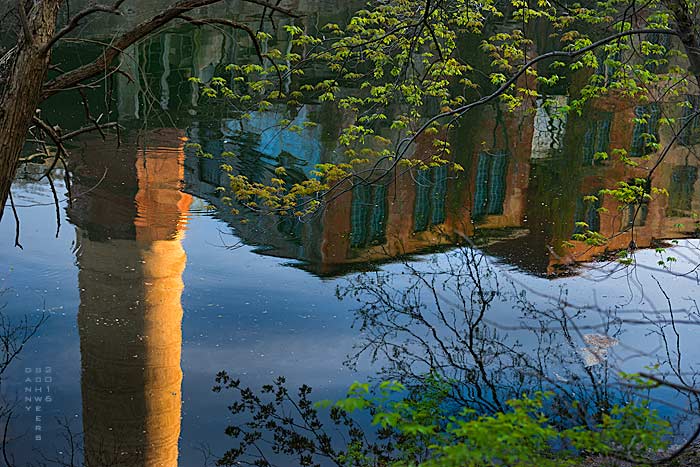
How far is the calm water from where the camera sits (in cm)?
617

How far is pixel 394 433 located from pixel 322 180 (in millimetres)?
5736

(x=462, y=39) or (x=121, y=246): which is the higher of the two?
(x=462, y=39)

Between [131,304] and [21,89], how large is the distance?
3.60 meters

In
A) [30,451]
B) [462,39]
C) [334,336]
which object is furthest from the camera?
[462,39]

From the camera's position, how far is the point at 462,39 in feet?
56.4

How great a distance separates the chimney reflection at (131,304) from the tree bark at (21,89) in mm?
2084

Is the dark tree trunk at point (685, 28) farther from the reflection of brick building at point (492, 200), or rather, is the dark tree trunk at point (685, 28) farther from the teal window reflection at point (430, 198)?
the teal window reflection at point (430, 198)

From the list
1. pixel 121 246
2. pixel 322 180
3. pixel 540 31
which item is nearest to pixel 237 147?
pixel 322 180

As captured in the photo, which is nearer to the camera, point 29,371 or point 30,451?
point 30,451

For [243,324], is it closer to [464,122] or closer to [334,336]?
[334,336]

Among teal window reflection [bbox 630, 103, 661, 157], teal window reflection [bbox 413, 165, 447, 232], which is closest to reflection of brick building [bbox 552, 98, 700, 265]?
teal window reflection [bbox 630, 103, 661, 157]

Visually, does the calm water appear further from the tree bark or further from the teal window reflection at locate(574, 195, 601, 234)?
the tree bark

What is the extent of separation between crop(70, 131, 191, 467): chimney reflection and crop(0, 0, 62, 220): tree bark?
2.08 m

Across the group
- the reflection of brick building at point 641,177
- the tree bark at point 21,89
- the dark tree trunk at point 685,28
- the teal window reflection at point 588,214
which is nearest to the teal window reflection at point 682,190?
the reflection of brick building at point 641,177
